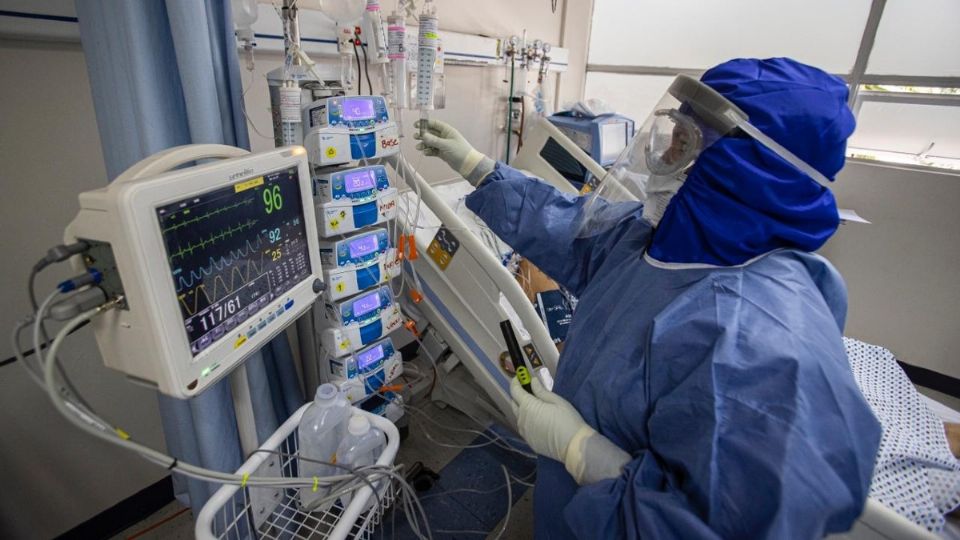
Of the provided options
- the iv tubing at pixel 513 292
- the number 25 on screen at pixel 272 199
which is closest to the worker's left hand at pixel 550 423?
the iv tubing at pixel 513 292

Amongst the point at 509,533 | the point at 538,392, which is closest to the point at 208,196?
the point at 538,392

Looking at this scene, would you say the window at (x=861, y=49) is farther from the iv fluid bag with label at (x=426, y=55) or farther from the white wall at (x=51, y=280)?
the white wall at (x=51, y=280)

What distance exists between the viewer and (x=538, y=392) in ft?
3.45

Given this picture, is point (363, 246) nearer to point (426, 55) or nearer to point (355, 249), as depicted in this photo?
point (355, 249)

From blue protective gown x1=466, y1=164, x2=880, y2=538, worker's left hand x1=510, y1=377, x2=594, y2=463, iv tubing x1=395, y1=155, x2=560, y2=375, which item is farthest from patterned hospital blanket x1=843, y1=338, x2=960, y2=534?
iv tubing x1=395, y1=155, x2=560, y2=375

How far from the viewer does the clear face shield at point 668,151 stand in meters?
0.83

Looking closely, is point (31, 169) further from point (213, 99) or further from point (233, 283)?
point (233, 283)

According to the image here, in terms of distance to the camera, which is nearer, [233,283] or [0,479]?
[233,283]

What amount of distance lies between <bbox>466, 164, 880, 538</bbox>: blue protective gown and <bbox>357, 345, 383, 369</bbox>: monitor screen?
0.64 metres

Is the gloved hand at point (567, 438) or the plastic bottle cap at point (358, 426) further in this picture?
the plastic bottle cap at point (358, 426)

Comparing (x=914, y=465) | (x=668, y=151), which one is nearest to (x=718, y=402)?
(x=668, y=151)

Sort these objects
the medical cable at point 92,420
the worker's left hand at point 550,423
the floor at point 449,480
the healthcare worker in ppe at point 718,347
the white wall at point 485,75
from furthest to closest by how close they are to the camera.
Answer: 1. the white wall at point 485,75
2. the floor at point 449,480
3. the worker's left hand at point 550,423
4. the healthcare worker in ppe at point 718,347
5. the medical cable at point 92,420

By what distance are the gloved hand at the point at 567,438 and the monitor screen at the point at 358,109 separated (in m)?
0.82

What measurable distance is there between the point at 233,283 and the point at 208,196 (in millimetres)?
150
